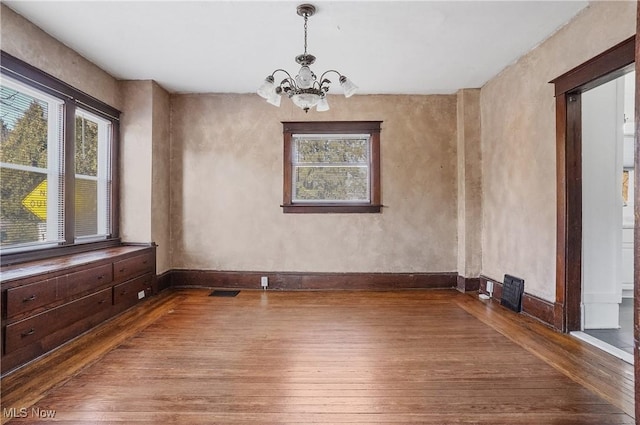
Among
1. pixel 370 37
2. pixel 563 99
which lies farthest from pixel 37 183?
pixel 563 99

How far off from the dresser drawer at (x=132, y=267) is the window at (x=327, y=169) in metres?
1.91

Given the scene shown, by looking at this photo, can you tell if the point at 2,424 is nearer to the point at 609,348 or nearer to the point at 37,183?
the point at 37,183

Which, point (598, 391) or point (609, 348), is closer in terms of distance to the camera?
point (598, 391)

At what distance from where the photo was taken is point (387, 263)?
5074mm

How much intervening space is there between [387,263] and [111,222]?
12.3 ft

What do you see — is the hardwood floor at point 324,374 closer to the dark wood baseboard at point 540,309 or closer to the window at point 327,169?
the dark wood baseboard at point 540,309

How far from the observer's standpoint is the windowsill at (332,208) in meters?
5.05

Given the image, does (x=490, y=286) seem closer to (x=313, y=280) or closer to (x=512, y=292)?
(x=512, y=292)

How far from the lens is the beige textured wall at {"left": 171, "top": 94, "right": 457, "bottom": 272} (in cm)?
Result: 507

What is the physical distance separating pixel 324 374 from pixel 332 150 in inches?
133

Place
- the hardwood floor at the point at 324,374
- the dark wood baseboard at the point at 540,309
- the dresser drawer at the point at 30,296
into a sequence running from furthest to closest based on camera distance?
the dark wood baseboard at the point at 540,309, the dresser drawer at the point at 30,296, the hardwood floor at the point at 324,374

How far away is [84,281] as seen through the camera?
3.25 meters

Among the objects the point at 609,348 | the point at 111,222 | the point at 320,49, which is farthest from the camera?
the point at 111,222

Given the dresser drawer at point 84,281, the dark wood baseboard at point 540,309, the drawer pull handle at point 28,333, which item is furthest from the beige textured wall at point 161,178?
the dark wood baseboard at point 540,309
